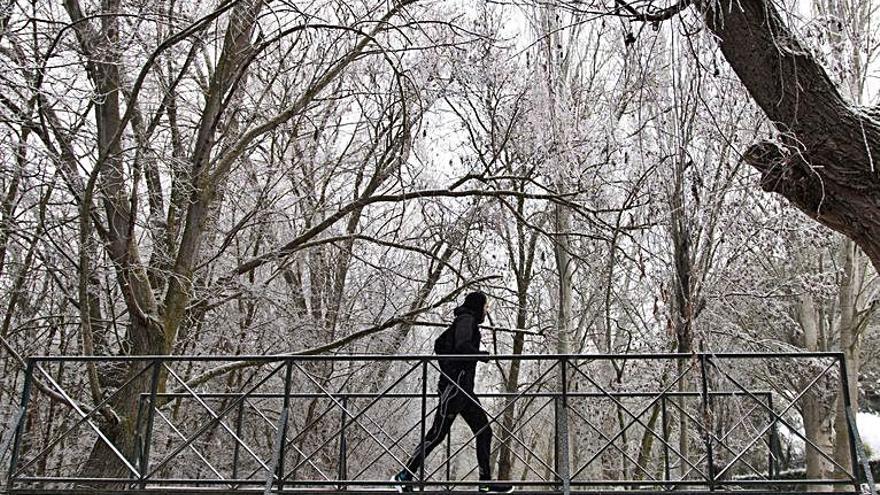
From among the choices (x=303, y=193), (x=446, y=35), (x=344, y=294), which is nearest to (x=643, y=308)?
(x=344, y=294)

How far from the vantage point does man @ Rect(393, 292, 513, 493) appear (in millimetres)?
6512

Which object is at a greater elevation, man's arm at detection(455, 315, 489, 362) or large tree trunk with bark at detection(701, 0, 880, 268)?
large tree trunk with bark at detection(701, 0, 880, 268)

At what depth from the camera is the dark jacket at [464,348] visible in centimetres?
668

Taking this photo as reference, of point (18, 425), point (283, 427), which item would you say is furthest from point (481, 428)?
point (18, 425)

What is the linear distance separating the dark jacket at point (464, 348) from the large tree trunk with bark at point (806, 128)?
3.03 meters

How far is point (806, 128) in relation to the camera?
4180mm

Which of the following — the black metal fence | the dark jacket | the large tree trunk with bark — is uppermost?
the large tree trunk with bark

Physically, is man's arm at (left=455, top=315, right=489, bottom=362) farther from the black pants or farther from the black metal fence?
the black metal fence

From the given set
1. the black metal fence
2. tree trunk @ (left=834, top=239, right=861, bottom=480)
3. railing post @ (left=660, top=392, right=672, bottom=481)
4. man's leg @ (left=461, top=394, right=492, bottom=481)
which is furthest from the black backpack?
tree trunk @ (left=834, top=239, right=861, bottom=480)

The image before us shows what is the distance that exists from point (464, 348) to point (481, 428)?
690 millimetres

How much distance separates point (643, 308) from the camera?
15750 millimetres

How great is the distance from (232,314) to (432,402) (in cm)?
484

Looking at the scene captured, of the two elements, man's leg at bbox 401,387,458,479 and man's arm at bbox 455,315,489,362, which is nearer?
man's leg at bbox 401,387,458,479

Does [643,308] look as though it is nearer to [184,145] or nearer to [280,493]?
[184,145]
